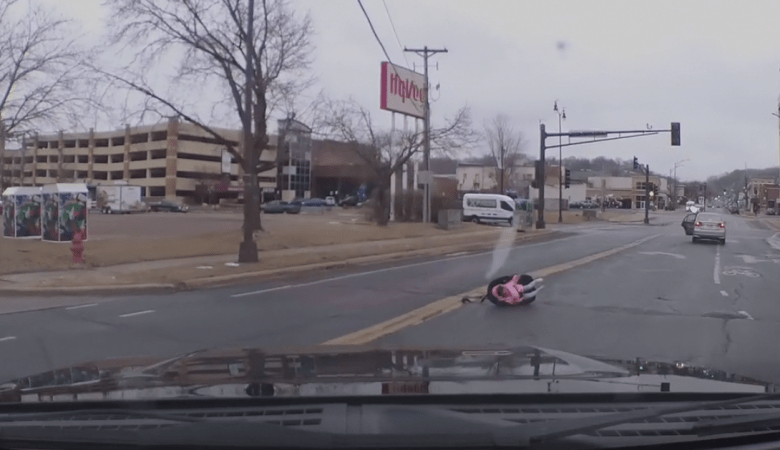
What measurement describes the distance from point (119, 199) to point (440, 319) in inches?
2461

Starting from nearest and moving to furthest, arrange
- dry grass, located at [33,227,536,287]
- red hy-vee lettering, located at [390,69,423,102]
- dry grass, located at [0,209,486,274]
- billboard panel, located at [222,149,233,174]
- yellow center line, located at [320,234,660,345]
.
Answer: yellow center line, located at [320,234,660,345]
dry grass, located at [33,227,536,287]
dry grass, located at [0,209,486,274]
red hy-vee lettering, located at [390,69,423,102]
billboard panel, located at [222,149,233,174]

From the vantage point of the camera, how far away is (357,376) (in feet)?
15.0

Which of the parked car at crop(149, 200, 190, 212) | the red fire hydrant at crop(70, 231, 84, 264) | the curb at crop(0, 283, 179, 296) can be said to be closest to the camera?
the curb at crop(0, 283, 179, 296)

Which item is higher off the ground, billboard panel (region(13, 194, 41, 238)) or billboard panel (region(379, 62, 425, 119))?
billboard panel (region(379, 62, 425, 119))

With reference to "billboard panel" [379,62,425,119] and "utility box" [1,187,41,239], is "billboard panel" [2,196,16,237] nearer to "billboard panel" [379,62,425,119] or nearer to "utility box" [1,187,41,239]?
"utility box" [1,187,41,239]

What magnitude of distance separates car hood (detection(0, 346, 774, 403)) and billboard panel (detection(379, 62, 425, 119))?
134ft

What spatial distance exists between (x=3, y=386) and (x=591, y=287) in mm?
14757

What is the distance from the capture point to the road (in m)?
10.3

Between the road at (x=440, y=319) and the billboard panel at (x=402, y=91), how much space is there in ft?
82.7

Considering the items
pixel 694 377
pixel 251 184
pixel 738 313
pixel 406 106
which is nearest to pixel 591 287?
pixel 738 313

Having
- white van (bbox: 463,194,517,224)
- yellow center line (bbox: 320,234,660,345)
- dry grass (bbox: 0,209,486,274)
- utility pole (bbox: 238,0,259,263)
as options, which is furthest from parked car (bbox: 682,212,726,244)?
yellow center line (bbox: 320,234,660,345)

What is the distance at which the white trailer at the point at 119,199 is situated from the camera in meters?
70.1

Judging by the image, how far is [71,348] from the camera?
1034 cm

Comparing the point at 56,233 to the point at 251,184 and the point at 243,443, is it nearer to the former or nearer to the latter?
the point at 251,184
